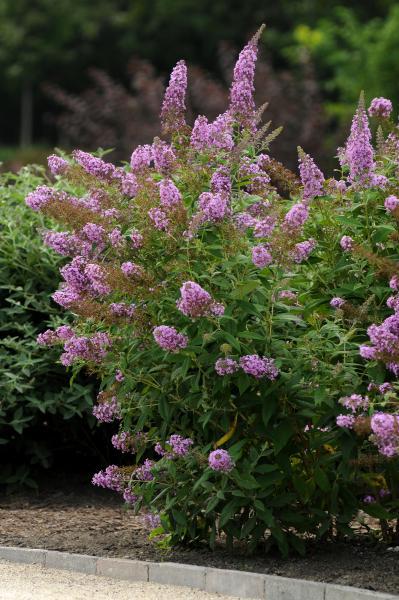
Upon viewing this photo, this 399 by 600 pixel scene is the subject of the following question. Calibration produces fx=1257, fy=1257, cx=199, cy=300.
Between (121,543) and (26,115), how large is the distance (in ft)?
180

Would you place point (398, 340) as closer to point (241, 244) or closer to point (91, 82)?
point (241, 244)

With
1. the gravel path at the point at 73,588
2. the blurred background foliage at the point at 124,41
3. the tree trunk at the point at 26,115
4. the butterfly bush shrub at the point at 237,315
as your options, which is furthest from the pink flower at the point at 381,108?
the tree trunk at the point at 26,115

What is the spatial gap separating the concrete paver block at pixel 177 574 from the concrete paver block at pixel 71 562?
37 cm

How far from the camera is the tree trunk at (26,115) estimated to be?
59469mm

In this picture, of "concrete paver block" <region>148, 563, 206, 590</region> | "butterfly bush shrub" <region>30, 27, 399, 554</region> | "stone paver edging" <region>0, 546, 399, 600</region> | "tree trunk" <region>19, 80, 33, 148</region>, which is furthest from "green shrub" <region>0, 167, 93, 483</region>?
"tree trunk" <region>19, 80, 33, 148</region>

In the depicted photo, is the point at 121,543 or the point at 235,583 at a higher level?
the point at 121,543

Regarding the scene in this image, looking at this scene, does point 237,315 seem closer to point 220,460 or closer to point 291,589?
point 220,460

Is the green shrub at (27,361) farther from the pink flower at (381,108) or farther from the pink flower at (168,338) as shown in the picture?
the pink flower at (381,108)

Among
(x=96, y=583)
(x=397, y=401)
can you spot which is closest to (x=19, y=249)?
(x=96, y=583)

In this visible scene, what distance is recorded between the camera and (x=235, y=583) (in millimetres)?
5848

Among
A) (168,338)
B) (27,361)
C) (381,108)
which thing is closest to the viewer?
(168,338)

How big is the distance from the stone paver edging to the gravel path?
0.17 ft

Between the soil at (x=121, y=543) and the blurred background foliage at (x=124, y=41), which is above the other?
the blurred background foliage at (x=124, y=41)

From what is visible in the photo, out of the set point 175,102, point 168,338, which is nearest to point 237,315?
point 168,338
